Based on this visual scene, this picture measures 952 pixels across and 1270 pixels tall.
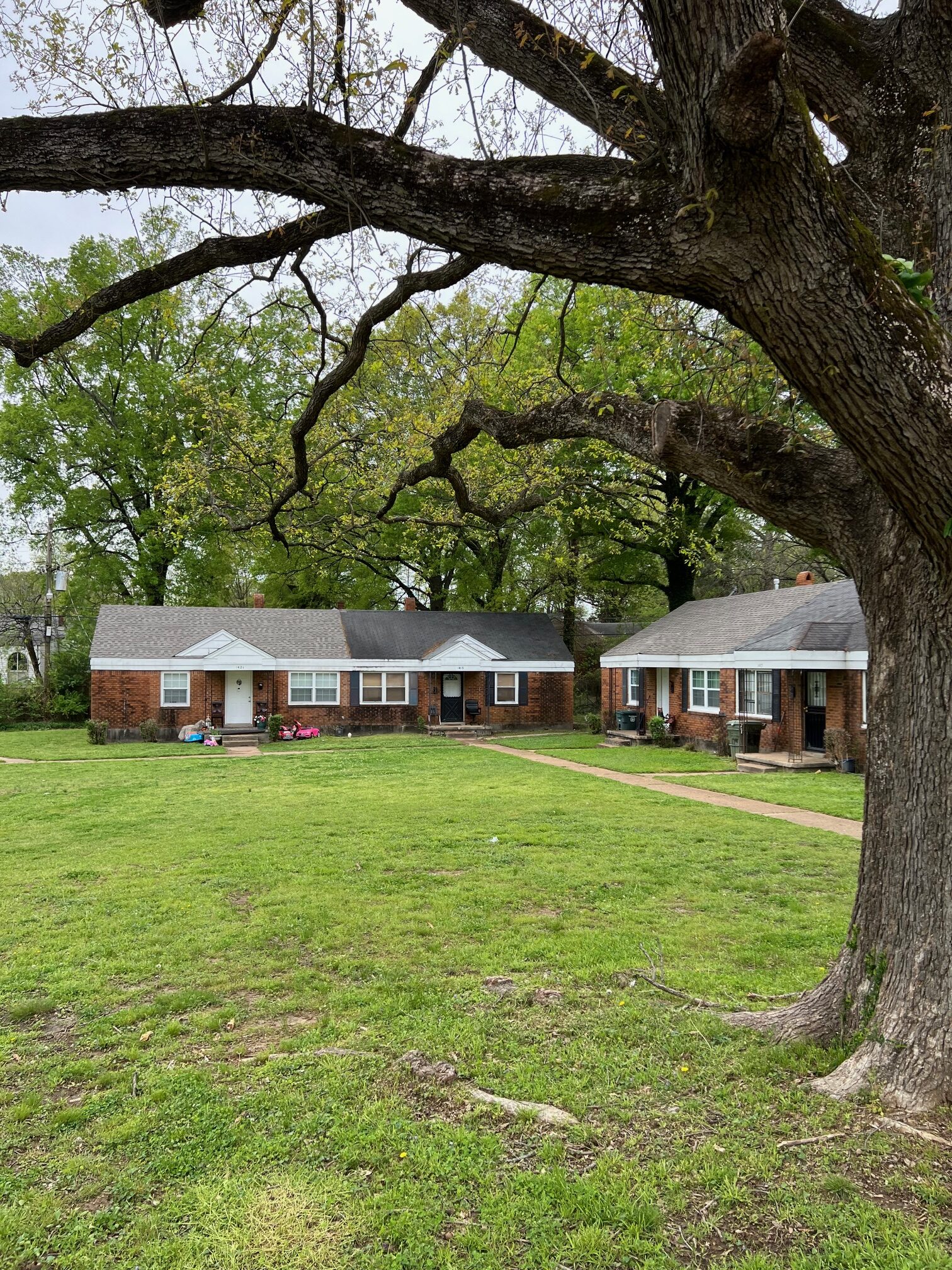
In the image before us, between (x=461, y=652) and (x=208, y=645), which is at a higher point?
(x=208, y=645)

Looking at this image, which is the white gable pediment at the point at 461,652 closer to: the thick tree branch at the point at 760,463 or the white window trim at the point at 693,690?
the white window trim at the point at 693,690

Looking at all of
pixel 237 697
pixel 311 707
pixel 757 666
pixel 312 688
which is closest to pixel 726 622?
pixel 757 666

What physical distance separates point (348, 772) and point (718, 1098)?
13.8m

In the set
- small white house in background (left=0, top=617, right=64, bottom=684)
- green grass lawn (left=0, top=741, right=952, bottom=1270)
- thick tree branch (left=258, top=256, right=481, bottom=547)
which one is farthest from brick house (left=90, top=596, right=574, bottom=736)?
thick tree branch (left=258, top=256, right=481, bottom=547)

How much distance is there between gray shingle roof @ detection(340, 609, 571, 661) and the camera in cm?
2766

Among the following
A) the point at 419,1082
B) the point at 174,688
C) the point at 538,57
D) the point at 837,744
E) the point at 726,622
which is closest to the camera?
the point at 419,1082

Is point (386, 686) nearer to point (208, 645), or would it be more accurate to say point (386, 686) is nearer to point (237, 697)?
point (237, 697)

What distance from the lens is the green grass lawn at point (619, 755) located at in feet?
59.6

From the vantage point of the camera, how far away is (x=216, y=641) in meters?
25.3

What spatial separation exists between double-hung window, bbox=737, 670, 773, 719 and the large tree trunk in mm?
16533

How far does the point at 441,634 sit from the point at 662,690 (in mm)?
8577

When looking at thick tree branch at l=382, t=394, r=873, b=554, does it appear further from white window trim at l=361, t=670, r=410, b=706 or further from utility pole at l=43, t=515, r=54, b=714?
utility pole at l=43, t=515, r=54, b=714

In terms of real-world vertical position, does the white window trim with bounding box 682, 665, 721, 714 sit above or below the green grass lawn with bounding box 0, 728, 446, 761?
above

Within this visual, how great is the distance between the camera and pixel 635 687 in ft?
84.2
